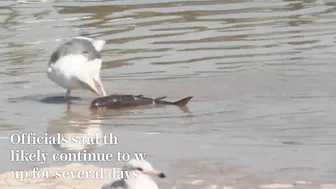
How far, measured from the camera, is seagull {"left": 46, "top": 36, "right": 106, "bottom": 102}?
34.7ft

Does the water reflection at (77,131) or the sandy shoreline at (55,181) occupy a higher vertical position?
the sandy shoreline at (55,181)

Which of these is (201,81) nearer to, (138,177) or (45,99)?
(45,99)

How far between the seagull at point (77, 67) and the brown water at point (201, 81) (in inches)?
10.3

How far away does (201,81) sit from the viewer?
1146 cm

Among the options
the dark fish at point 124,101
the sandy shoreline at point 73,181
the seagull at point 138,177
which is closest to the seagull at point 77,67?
the dark fish at point 124,101

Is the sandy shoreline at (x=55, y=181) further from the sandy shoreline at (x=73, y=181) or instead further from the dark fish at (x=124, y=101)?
the dark fish at (x=124, y=101)

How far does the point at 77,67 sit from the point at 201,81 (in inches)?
61.4

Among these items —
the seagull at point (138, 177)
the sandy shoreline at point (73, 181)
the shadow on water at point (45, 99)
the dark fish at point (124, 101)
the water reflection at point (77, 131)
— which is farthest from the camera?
the shadow on water at point (45, 99)

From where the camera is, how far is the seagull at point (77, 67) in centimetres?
1059

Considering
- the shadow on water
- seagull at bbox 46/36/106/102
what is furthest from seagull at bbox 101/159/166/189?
the shadow on water

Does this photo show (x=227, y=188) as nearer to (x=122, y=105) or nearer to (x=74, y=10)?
(x=122, y=105)

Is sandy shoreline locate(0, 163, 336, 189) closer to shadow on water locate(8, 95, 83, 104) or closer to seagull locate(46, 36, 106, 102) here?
seagull locate(46, 36, 106, 102)

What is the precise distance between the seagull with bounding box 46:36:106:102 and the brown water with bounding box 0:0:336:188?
0.86ft

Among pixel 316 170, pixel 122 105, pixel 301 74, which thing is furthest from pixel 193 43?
pixel 316 170
